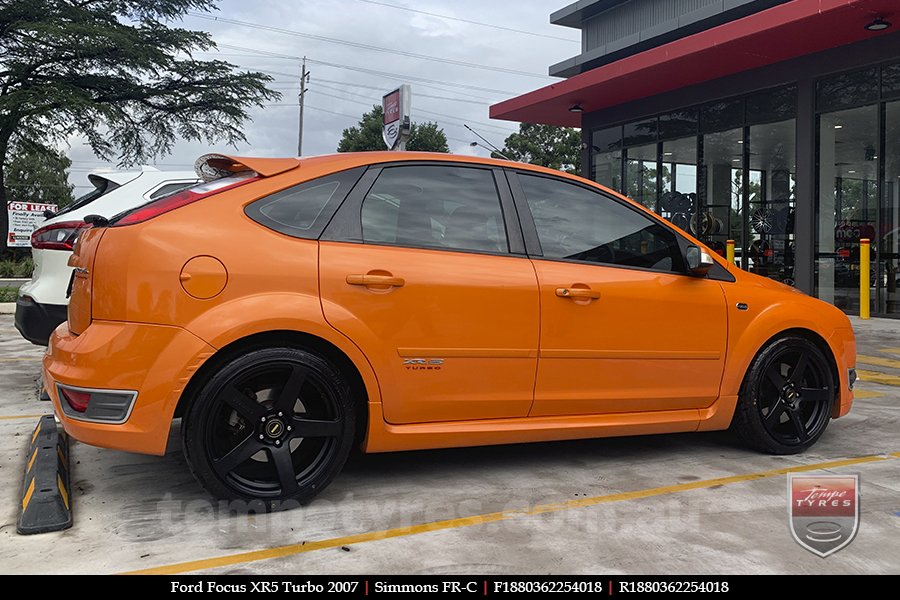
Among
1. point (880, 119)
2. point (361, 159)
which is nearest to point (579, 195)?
point (361, 159)

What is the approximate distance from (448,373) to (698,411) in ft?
5.04

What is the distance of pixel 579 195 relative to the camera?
397 centimetres

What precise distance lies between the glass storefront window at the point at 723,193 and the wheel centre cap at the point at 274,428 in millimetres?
14005

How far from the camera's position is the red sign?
10516mm

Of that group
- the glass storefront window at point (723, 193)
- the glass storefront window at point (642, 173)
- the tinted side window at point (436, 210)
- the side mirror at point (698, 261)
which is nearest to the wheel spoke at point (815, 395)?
the side mirror at point (698, 261)

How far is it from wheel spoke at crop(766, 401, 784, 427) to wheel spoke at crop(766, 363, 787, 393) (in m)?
0.09

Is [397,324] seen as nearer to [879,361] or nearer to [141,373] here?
[141,373]

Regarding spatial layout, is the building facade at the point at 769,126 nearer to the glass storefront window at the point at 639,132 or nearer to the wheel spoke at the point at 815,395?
the glass storefront window at the point at 639,132

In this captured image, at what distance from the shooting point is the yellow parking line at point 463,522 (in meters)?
2.61

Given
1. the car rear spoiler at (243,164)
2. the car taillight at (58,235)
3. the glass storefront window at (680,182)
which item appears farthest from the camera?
the glass storefront window at (680,182)

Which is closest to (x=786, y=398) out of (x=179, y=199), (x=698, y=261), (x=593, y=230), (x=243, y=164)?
(x=698, y=261)

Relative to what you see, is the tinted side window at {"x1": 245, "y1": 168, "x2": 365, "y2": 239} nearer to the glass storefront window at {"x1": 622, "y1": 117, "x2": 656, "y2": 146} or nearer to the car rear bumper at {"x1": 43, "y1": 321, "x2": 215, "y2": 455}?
the car rear bumper at {"x1": 43, "y1": 321, "x2": 215, "y2": 455}

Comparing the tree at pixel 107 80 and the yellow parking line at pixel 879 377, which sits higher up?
the tree at pixel 107 80

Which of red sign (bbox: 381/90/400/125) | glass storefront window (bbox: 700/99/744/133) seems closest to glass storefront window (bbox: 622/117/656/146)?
glass storefront window (bbox: 700/99/744/133)
